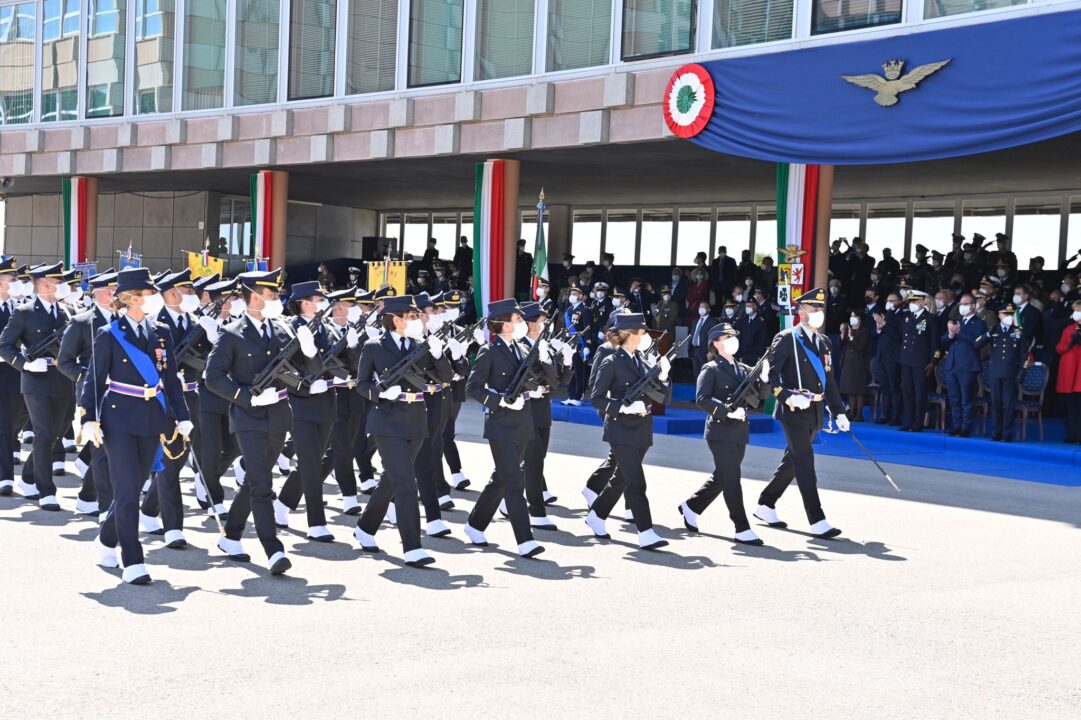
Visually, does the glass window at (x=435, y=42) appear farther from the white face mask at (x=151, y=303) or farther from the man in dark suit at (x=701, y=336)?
the white face mask at (x=151, y=303)

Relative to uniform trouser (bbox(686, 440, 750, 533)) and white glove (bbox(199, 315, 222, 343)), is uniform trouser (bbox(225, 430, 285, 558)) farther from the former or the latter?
uniform trouser (bbox(686, 440, 750, 533))

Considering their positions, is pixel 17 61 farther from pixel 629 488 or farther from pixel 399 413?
pixel 629 488

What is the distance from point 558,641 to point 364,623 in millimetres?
1105

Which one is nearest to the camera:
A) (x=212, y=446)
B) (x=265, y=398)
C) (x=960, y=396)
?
(x=265, y=398)

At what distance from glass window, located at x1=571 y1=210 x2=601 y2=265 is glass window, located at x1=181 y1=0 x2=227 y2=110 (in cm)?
1078

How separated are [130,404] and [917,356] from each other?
12.4 metres

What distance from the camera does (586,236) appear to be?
112ft

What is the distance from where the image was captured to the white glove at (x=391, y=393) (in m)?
8.72

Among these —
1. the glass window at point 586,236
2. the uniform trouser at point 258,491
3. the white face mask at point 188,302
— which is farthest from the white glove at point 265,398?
the glass window at point 586,236

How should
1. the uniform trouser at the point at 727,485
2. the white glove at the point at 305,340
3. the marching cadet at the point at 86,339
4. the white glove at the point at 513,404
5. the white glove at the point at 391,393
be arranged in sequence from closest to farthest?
1. the white glove at the point at 305,340
2. the white glove at the point at 391,393
3. the marching cadet at the point at 86,339
4. the white glove at the point at 513,404
5. the uniform trouser at the point at 727,485

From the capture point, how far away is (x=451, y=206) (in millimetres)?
36875

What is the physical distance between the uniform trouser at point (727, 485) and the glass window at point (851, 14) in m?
9.31

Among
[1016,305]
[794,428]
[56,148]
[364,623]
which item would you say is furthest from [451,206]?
[364,623]

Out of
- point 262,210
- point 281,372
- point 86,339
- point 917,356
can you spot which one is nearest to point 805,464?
point 281,372
